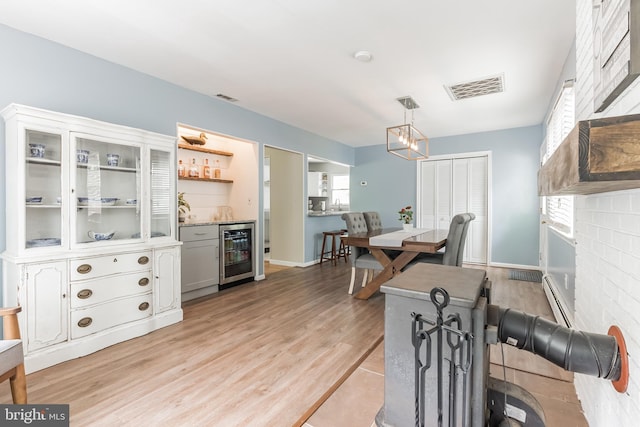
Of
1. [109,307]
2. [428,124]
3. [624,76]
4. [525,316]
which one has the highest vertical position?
[428,124]

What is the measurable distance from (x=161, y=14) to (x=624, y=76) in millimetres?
2645

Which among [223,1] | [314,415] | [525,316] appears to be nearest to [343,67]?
[223,1]

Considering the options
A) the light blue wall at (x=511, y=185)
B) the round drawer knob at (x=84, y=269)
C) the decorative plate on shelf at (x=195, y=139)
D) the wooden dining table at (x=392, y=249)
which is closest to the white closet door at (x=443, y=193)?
the light blue wall at (x=511, y=185)

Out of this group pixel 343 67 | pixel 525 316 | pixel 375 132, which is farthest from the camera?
pixel 375 132

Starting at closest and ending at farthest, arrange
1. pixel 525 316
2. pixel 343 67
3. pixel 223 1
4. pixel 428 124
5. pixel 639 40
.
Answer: pixel 639 40 < pixel 525 316 < pixel 223 1 < pixel 343 67 < pixel 428 124

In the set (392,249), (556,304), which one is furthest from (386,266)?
(556,304)

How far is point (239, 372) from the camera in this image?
6.84 ft

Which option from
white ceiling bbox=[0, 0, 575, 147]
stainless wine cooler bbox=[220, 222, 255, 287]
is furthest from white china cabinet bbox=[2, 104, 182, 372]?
stainless wine cooler bbox=[220, 222, 255, 287]

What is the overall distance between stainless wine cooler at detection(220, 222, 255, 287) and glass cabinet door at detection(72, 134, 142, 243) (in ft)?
4.43

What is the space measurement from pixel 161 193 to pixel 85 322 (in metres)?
1.27

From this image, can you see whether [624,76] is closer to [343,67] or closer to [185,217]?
[343,67]

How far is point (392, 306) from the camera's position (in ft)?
3.98

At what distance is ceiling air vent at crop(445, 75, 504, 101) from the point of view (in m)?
3.40

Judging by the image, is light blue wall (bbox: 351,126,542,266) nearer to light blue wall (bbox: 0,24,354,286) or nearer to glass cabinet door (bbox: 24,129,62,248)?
light blue wall (bbox: 0,24,354,286)
